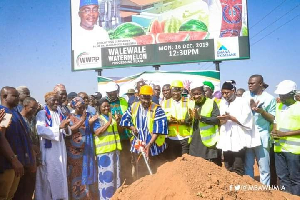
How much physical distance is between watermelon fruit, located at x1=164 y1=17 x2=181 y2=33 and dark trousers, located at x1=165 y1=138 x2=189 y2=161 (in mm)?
9149

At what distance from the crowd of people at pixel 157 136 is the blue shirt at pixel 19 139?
1.38 ft

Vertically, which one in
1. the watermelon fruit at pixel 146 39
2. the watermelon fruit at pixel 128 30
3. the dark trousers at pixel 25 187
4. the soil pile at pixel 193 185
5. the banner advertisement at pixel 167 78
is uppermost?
the watermelon fruit at pixel 128 30

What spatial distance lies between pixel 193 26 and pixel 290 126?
376 inches

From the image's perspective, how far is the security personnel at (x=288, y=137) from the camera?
13.9 feet

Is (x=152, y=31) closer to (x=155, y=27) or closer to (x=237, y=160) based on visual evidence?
(x=155, y=27)

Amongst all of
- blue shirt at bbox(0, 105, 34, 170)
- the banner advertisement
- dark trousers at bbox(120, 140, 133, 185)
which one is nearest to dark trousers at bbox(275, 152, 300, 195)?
dark trousers at bbox(120, 140, 133, 185)

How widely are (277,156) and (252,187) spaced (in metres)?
1.59

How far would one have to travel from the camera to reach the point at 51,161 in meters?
4.38

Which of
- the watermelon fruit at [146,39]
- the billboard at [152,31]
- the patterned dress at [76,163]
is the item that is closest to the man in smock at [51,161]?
the patterned dress at [76,163]

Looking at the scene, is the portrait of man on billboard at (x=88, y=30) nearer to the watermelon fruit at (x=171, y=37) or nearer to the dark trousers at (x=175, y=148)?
the watermelon fruit at (x=171, y=37)

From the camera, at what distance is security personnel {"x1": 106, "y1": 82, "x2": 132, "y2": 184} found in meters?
5.26

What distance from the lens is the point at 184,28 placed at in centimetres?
1327

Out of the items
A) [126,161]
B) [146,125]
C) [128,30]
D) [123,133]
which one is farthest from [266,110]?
[128,30]

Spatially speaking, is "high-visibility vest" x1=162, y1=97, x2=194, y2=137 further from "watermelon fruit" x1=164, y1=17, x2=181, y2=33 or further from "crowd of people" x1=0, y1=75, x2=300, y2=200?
"watermelon fruit" x1=164, y1=17, x2=181, y2=33
